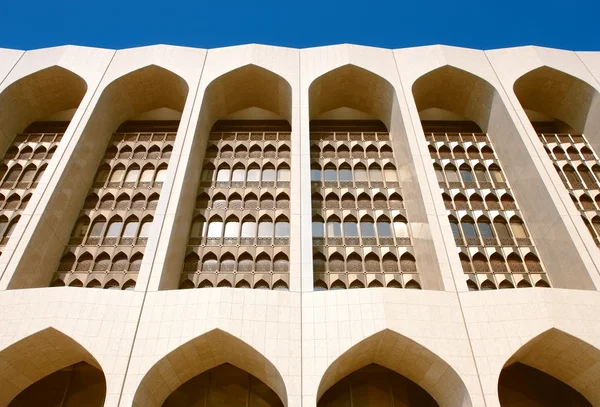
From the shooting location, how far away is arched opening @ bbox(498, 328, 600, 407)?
7.52m

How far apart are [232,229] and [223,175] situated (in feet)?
6.16

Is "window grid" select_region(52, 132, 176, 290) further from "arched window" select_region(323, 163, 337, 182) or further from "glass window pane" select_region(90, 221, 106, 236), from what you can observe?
"arched window" select_region(323, 163, 337, 182)

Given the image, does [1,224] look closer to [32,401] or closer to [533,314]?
[32,401]

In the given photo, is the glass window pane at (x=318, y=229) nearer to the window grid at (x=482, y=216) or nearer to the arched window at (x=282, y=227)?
the arched window at (x=282, y=227)

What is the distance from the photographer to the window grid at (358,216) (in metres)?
9.85

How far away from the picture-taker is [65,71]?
12.5 m

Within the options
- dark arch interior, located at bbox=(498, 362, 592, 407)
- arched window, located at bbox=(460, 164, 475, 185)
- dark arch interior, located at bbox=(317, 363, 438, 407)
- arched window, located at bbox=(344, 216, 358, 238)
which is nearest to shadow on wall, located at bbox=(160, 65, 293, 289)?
arched window, located at bbox=(344, 216, 358, 238)

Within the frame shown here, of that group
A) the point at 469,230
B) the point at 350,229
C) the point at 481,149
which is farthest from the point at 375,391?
the point at 481,149

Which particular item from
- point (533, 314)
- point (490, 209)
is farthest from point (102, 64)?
point (533, 314)

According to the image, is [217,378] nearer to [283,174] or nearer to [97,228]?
[97,228]

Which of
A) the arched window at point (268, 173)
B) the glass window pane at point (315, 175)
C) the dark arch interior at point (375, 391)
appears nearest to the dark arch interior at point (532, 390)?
the dark arch interior at point (375, 391)

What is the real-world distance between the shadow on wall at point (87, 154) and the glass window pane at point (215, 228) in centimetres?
317

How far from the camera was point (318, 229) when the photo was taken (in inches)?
420

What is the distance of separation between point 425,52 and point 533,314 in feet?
26.6
